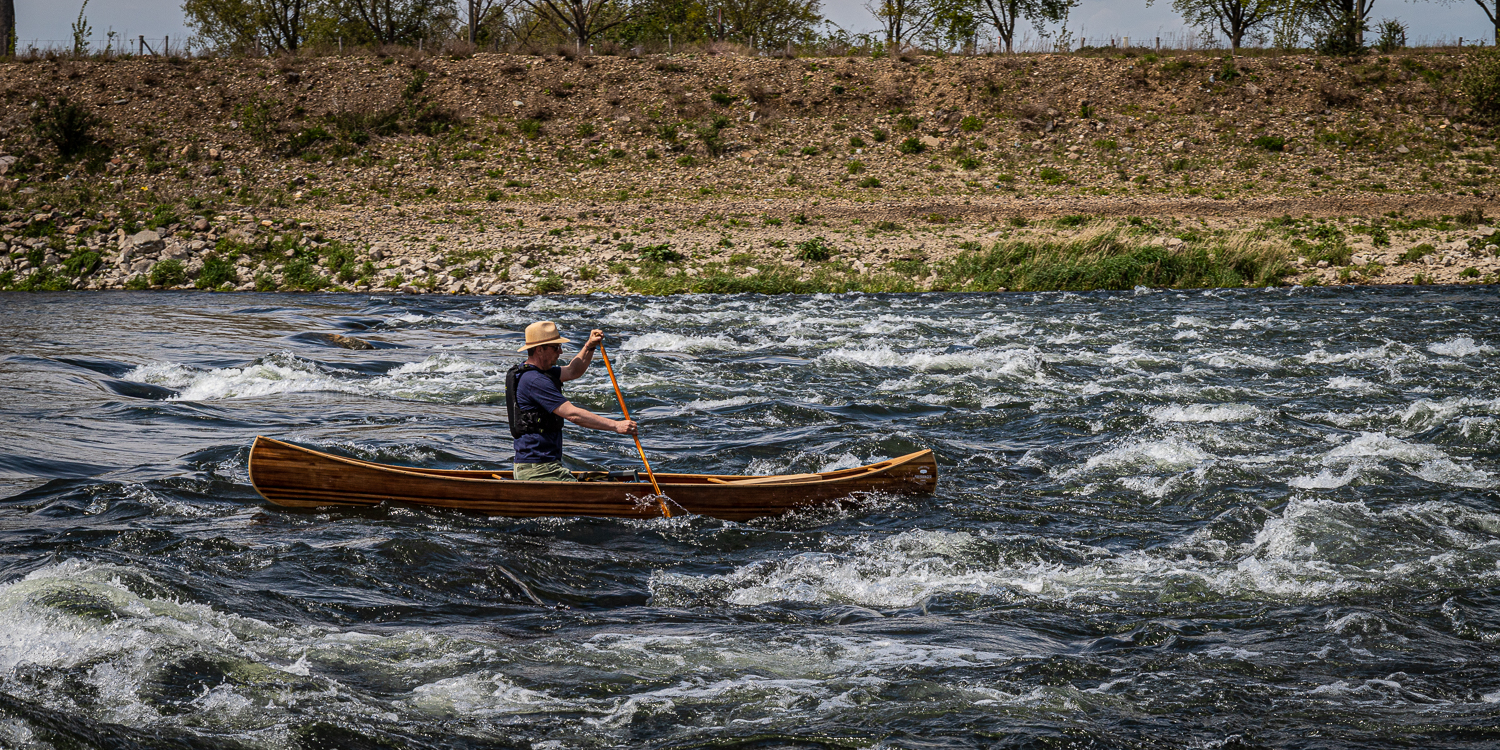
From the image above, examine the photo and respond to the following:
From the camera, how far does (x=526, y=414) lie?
855 centimetres

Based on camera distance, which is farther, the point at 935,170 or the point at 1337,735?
the point at 935,170

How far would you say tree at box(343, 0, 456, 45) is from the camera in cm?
5666

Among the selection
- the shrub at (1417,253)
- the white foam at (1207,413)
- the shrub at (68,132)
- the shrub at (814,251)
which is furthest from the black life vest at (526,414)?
the shrub at (68,132)

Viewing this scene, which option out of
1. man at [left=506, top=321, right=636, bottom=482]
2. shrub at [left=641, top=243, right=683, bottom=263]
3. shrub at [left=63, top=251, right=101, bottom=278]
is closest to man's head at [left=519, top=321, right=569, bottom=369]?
man at [left=506, top=321, right=636, bottom=482]

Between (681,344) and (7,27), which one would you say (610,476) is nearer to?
(681,344)

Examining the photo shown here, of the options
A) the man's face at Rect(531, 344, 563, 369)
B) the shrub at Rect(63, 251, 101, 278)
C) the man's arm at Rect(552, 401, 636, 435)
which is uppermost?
the shrub at Rect(63, 251, 101, 278)

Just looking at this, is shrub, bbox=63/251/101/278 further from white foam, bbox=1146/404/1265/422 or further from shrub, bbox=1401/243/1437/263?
shrub, bbox=1401/243/1437/263

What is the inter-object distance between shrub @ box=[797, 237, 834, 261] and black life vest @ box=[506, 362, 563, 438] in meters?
20.4

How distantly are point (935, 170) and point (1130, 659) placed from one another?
35166mm

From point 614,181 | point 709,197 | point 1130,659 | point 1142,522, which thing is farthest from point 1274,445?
point 614,181

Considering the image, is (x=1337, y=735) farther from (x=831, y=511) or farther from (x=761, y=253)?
(x=761, y=253)

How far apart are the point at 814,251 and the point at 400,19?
1506 inches

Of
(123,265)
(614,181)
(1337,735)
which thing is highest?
(614,181)

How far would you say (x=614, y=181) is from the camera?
3959 cm
